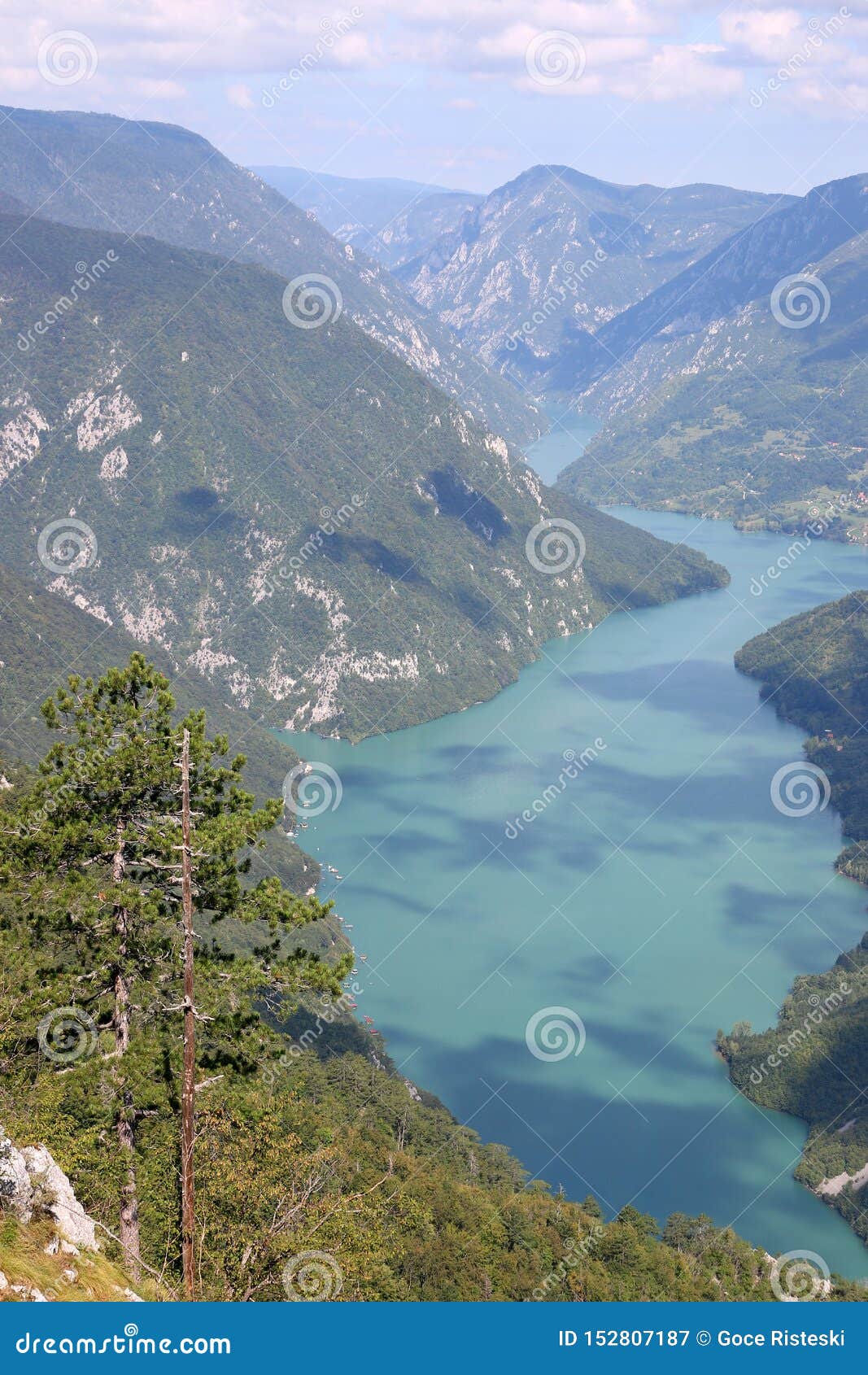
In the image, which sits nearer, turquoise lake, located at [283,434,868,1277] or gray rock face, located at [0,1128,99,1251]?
gray rock face, located at [0,1128,99,1251]

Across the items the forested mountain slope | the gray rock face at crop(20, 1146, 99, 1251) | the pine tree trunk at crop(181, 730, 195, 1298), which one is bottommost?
the gray rock face at crop(20, 1146, 99, 1251)

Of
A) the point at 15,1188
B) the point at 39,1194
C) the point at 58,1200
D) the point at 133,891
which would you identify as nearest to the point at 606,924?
the point at 133,891

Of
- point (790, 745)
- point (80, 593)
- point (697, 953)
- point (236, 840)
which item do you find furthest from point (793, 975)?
point (80, 593)

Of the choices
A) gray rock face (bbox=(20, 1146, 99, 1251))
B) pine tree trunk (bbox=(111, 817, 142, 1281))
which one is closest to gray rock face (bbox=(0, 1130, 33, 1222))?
gray rock face (bbox=(20, 1146, 99, 1251))

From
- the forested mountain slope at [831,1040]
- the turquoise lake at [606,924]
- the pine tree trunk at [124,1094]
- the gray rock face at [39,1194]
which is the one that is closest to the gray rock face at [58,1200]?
the gray rock face at [39,1194]

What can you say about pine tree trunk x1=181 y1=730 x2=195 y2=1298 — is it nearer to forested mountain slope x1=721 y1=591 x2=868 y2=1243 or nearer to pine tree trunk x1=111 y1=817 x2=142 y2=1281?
pine tree trunk x1=111 y1=817 x2=142 y2=1281

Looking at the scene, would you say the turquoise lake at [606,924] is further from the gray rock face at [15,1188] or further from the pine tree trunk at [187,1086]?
the gray rock face at [15,1188]

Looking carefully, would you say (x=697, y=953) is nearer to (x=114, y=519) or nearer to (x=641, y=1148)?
(x=641, y=1148)

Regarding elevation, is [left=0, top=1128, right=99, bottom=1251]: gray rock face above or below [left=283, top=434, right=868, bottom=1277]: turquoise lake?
below
